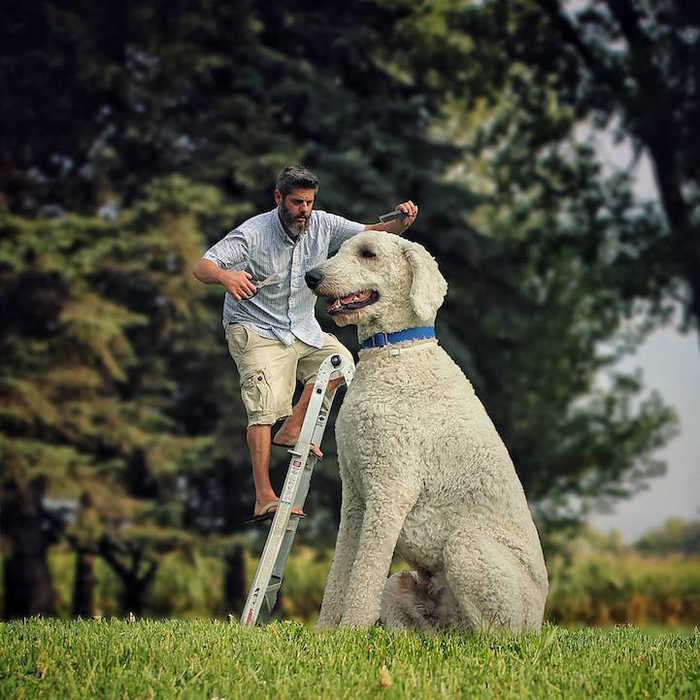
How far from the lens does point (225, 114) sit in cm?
1590

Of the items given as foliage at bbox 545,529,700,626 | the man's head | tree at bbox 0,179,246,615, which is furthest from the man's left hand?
foliage at bbox 545,529,700,626

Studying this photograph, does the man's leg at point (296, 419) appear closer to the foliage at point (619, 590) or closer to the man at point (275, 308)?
the man at point (275, 308)

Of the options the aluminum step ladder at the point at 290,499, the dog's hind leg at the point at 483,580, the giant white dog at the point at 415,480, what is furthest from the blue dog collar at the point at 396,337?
the dog's hind leg at the point at 483,580

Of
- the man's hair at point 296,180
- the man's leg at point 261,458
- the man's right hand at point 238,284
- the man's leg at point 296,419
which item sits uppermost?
the man's hair at point 296,180

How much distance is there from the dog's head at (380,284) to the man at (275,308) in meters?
0.62

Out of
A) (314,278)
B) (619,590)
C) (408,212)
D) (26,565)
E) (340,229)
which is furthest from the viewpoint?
(619,590)

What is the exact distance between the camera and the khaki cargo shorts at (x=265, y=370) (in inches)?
222

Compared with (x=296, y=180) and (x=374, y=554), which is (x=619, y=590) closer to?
(x=374, y=554)

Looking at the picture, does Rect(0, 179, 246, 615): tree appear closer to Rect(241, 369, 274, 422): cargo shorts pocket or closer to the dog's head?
Rect(241, 369, 274, 422): cargo shorts pocket

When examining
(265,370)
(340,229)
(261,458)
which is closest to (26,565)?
(261,458)

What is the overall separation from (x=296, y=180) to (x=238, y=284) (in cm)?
71

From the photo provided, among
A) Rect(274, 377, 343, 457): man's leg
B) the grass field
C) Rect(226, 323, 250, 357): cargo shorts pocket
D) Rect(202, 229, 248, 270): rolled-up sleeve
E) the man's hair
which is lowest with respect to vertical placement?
the grass field

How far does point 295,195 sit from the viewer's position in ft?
17.9

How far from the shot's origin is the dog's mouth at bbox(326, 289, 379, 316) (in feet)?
16.2
